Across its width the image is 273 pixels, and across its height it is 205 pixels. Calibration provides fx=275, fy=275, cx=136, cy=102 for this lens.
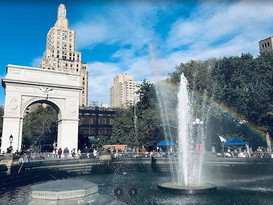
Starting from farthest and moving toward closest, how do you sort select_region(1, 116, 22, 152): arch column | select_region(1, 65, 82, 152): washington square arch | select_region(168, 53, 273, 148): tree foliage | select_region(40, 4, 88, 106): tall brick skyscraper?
select_region(40, 4, 88, 106): tall brick skyscraper < select_region(168, 53, 273, 148): tree foliage < select_region(1, 65, 82, 152): washington square arch < select_region(1, 116, 22, 152): arch column

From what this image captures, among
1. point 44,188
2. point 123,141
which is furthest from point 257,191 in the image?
point 123,141

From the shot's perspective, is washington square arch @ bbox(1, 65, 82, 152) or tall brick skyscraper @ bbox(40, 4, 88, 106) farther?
tall brick skyscraper @ bbox(40, 4, 88, 106)

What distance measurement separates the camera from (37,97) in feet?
116

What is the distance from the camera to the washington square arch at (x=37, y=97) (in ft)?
110

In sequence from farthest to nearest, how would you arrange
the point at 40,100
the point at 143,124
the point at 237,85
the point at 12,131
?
the point at 143,124, the point at 237,85, the point at 40,100, the point at 12,131

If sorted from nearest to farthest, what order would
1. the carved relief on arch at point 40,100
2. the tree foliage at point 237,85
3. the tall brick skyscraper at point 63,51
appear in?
the carved relief on arch at point 40,100 < the tree foliage at point 237,85 < the tall brick skyscraper at point 63,51

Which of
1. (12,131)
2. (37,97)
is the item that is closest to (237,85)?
(37,97)

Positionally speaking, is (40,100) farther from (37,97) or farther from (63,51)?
(63,51)

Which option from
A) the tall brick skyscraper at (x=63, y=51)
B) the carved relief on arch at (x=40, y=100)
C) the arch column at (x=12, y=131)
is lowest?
the arch column at (x=12, y=131)

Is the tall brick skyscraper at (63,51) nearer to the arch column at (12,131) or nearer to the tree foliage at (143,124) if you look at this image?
the tree foliage at (143,124)

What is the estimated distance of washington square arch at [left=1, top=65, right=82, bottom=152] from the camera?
3362 cm

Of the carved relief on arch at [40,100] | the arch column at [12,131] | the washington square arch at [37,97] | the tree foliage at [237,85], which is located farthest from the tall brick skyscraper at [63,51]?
the arch column at [12,131]

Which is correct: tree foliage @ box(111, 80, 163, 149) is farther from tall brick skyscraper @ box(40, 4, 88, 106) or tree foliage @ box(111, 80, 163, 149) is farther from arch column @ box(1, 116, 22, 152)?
tall brick skyscraper @ box(40, 4, 88, 106)

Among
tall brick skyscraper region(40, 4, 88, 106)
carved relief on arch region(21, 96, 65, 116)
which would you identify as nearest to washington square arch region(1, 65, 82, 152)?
carved relief on arch region(21, 96, 65, 116)
